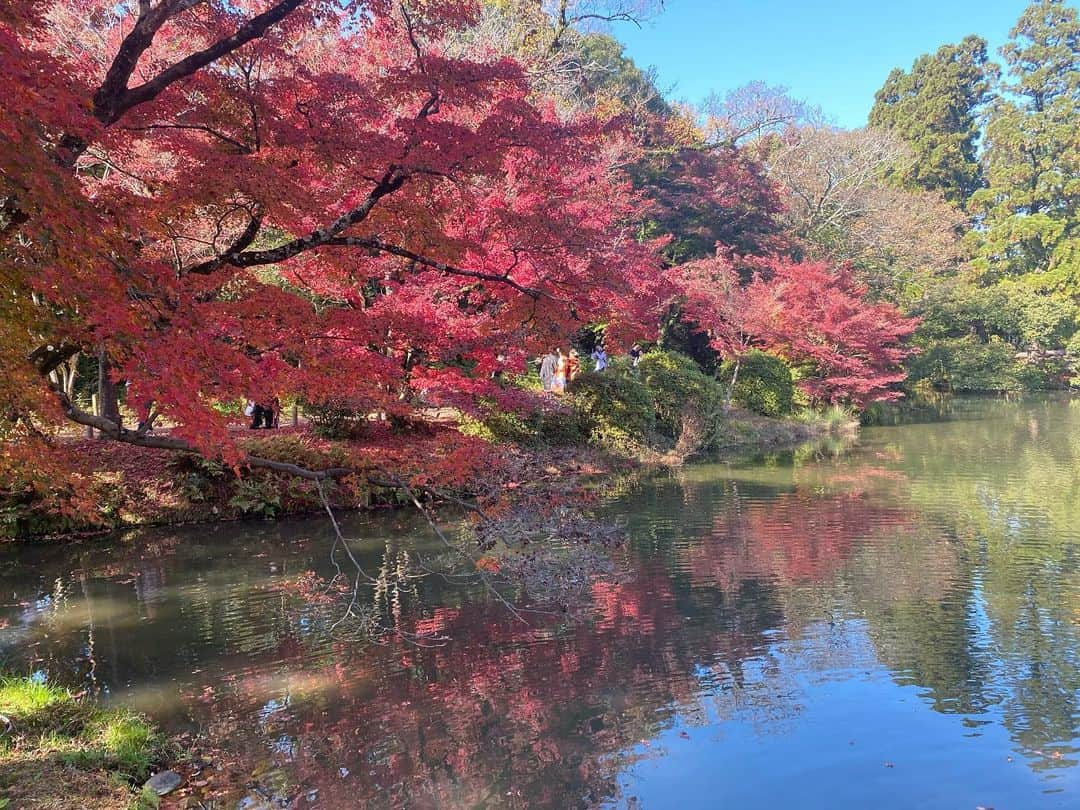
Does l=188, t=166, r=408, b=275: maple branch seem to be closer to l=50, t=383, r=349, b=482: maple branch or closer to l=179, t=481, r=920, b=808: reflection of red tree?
l=50, t=383, r=349, b=482: maple branch

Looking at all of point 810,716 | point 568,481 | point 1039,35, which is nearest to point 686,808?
point 810,716

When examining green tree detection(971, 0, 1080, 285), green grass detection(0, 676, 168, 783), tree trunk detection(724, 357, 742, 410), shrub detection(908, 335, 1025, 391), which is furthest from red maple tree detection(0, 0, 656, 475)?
green tree detection(971, 0, 1080, 285)

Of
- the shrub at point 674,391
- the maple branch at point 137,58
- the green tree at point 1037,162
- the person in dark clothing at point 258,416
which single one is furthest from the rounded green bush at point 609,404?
the green tree at point 1037,162

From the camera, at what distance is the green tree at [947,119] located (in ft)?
126

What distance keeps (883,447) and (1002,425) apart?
5.47 m

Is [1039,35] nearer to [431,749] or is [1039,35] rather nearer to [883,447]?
[883,447]

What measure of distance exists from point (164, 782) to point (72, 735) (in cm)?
74

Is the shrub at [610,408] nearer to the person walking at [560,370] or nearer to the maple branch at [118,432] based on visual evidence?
the person walking at [560,370]

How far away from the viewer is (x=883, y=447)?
17750 millimetres

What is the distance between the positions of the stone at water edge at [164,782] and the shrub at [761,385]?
62.1ft

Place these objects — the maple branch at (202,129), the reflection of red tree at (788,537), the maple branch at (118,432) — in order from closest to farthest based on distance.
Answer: the maple branch at (118,432) < the maple branch at (202,129) < the reflection of red tree at (788,537)

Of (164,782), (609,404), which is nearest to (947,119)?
(609,404)

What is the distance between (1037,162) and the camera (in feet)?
116

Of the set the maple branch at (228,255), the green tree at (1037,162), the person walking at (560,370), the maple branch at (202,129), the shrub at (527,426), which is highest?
the green tree at (1037,162)
